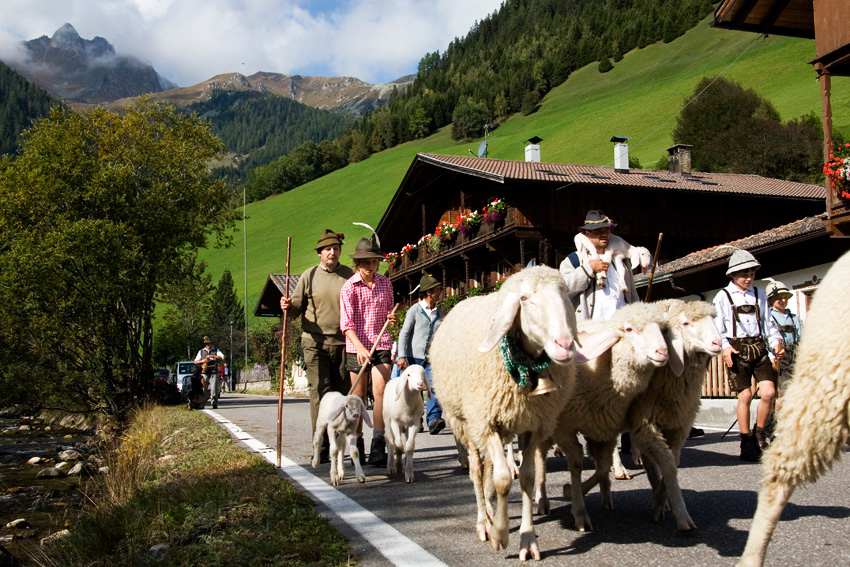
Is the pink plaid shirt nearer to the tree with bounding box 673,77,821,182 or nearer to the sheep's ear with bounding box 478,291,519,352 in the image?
the sheep's ear with bounding box 478,291,519,352

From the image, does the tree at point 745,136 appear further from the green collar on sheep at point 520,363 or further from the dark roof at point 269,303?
the green collar on sheep at point 520,363

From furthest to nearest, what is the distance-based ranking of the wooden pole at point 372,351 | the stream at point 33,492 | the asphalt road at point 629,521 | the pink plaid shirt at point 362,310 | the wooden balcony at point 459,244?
the wooden balcony at point 459,244
the stream at point 33,492
the pink plaid shirt at point 362,310
the wooden pole at point 372,351
the asphalt road at point 629,521

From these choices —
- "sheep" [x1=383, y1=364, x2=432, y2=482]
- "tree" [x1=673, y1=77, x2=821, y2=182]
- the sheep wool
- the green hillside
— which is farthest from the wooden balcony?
the green hillside

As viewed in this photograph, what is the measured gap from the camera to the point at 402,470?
7.44m

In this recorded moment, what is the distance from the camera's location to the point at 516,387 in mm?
4426

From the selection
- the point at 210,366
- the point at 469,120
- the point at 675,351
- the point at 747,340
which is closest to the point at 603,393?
the point at 675,351

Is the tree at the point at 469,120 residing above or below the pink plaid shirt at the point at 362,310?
above

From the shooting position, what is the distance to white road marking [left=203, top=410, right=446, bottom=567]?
157 inches

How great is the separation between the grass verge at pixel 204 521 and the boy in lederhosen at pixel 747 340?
13.9 ft

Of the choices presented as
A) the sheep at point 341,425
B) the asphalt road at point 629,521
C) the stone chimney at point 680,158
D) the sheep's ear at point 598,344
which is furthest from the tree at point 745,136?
the sheep's ear at point 598,344

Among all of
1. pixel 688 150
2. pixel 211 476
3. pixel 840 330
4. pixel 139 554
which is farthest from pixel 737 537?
pixel 688 150

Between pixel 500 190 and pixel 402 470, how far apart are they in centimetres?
2592

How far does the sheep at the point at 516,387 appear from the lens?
409 centimetres

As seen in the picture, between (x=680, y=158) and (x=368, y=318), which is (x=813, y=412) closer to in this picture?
(x=368, y=318)
